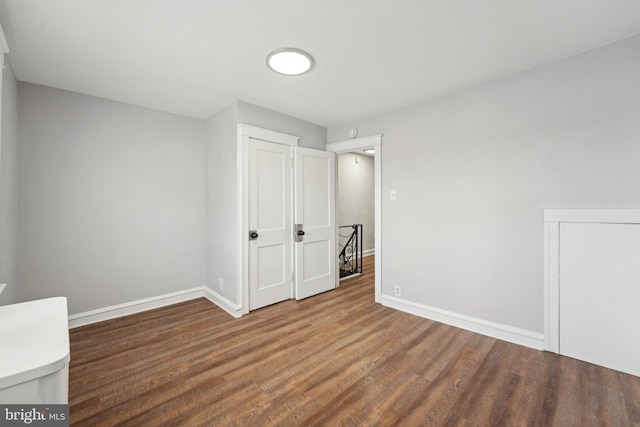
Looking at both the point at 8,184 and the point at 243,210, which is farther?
the point at 243,210

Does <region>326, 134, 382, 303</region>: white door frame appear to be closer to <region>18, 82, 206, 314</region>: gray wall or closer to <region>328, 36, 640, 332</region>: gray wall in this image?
<region>328, 36, 640, 332</region>: gray wall

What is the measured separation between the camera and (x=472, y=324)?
266 cm

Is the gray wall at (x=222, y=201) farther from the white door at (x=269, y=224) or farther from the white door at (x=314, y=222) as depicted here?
the white door at (x=314, y=222)

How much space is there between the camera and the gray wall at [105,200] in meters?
2.59

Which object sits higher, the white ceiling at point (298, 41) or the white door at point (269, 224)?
the white ceiling at point (298, 41)

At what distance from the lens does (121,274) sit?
10.0 ft

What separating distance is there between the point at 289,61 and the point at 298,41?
0.80 feet

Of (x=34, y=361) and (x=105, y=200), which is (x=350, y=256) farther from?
(x=34, y=361)
